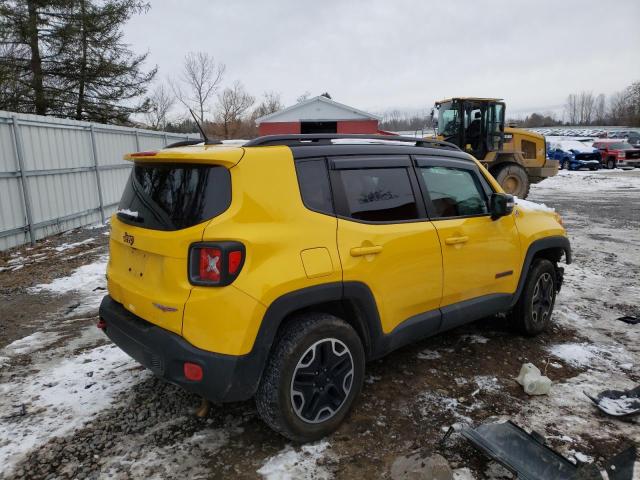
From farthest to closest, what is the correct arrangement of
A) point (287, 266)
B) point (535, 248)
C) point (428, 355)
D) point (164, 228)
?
point (535, 248) < point (428, 355) < point (164, 228) < point (287, 266)

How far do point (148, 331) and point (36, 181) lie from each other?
783cm

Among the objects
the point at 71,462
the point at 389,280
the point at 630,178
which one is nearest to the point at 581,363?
the point at 389,280

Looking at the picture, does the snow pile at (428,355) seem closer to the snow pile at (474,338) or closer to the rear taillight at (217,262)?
the snow pile at (474,338)

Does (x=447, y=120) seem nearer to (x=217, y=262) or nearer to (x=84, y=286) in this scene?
(x=84, y=286)

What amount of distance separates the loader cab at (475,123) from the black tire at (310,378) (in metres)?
12.6

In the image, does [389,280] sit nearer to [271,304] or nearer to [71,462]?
[271,304]

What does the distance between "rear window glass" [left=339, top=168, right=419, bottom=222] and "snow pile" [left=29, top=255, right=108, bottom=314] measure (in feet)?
12.6

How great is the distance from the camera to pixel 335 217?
287cm

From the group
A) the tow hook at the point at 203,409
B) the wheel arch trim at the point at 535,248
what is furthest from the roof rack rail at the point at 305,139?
the tow hook at the point at 203,409

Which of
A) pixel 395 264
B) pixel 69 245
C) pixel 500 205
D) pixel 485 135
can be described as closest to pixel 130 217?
pixel 395 264

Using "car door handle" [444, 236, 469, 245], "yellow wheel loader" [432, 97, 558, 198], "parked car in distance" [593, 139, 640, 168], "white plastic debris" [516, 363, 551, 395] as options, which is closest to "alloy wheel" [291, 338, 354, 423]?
"car door handle" [444, 236, 469, 245]

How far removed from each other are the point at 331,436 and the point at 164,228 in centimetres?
165

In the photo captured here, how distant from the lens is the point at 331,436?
9.61 ft

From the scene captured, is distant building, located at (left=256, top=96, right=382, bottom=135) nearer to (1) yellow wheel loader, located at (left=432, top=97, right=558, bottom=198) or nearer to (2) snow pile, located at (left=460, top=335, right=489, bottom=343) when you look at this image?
(1) yellow wheel loader, located at (left=432, top=97, right=558, bottom=198)
